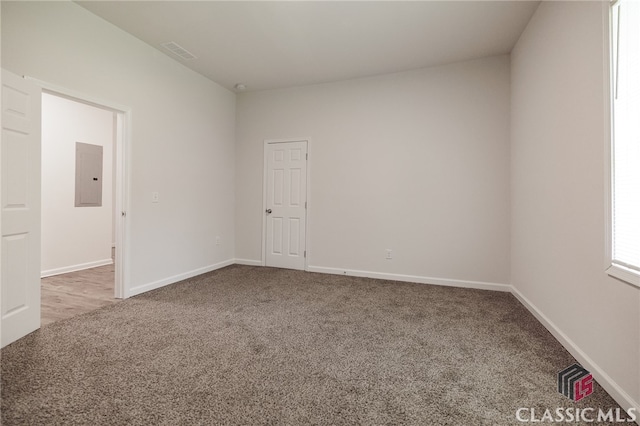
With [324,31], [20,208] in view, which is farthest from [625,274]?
[20,208]

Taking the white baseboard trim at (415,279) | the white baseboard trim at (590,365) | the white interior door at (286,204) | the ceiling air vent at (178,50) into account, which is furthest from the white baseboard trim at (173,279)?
the white baseboard trim at (590,365)

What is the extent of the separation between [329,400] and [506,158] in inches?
145

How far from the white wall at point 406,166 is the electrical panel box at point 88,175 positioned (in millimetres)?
2752

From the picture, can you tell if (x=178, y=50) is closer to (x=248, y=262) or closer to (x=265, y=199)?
(x=265, y=199)

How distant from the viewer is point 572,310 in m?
2.13

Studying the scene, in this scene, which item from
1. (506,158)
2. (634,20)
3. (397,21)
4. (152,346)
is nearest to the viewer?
(634,20)

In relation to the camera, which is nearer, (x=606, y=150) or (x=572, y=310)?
(x=606, y=150)

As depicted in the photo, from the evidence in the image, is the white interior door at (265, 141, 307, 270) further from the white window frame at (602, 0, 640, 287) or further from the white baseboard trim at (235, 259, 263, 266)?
the white window frame at (602, 0, 640, 287)

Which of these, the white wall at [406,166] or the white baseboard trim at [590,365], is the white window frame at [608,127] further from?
the white wall at [406,166]

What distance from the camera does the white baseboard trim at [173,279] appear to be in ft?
11.3

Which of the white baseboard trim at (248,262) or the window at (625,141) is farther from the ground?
the window at (625,141)

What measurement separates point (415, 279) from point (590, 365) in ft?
7.67

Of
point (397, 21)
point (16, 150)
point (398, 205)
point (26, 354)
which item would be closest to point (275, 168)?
point (398, 205)

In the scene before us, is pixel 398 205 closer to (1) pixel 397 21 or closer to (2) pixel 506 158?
(2) pixel 506 158
